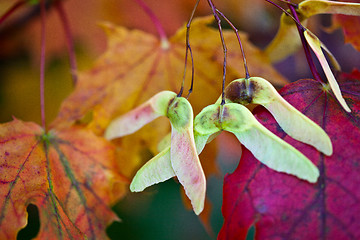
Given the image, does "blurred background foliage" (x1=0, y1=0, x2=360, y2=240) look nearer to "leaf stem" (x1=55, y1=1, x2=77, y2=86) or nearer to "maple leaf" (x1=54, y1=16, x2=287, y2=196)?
"leaf stem" (x1=55, y1=1, x2=77, y2=86)

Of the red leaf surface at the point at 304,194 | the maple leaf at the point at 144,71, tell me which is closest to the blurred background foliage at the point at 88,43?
the maple leaf at the point at 144,71

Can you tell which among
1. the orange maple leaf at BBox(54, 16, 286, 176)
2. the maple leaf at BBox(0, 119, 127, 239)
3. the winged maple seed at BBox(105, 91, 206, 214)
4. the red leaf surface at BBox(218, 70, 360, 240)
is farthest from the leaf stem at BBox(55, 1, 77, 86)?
the red leaf surface at BBox(218, 70, 360, 240)

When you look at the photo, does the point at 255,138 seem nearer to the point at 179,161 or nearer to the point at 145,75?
the point at 179,161

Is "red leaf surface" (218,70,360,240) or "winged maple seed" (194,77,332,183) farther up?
"winged maple seed" (194,77,332,183)

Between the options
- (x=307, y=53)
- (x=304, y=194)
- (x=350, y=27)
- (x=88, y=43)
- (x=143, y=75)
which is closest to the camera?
(x=304, y=194)

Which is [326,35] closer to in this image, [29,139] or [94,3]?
[94,3]

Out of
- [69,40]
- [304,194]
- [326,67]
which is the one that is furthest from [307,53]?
[69,40]
